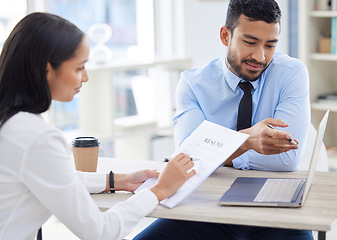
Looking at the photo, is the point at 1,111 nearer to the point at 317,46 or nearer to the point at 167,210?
the point at 167,210

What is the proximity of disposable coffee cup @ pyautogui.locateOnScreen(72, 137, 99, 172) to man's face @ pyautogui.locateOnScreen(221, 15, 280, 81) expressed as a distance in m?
0.68

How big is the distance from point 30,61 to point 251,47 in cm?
101

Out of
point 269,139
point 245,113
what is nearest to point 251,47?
point 245,113

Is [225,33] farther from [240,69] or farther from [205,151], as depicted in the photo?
[205,151]

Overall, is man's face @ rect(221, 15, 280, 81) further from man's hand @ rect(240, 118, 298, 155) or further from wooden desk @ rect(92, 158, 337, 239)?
wooden desk @ rect(92, 158, 337, 239)

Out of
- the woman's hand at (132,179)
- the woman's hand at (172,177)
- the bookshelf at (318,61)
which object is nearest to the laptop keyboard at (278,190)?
the woman's hand at (172,177)

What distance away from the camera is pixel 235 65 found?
230cm

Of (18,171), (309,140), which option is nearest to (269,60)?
(309,140)

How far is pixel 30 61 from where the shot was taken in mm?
1470

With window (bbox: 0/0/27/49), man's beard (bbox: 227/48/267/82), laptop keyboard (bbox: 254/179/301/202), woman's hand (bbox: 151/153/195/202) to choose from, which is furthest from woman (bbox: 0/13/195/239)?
window (bbox: 0/0/27/49)

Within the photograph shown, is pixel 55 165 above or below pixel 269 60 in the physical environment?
below

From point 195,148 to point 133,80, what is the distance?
2.58m

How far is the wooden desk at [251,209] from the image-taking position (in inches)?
59.2

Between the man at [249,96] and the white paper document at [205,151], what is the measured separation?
0.50ft
